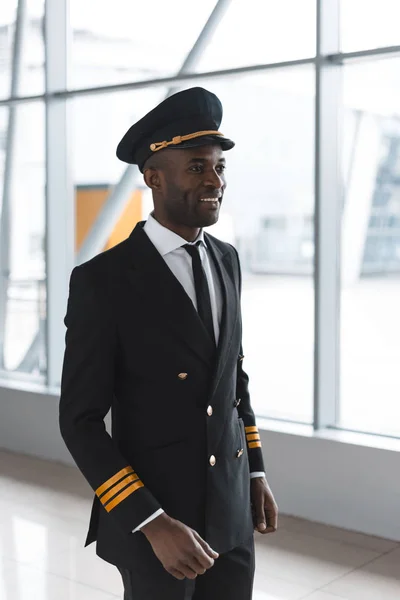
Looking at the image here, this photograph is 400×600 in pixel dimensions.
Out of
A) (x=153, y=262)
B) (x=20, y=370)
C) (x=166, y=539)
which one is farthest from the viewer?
(x=20, y=370)

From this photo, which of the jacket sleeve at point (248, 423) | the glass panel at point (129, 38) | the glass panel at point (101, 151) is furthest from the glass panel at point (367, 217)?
the jacket sleeve at point (248, 423)

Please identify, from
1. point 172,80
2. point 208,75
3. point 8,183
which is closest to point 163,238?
point 208,75

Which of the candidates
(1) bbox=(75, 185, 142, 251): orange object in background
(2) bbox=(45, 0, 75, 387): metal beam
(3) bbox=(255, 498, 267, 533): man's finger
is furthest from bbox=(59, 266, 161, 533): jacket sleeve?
(1) bbox=(75, 185, 142, 251): orange object in background

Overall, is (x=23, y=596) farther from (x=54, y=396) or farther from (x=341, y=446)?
(x=54, y=396)

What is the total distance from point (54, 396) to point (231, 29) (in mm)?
2291

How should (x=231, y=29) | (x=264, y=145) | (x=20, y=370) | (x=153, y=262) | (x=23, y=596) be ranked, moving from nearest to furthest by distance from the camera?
(x=153, y=262) < (x=23, y=596) < (x=231, y=29) < (x=264, y=145) < (x=20, y=370)

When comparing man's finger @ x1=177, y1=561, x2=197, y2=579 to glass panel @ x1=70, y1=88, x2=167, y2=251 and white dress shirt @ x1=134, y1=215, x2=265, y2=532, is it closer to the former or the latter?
white dress shirt @ x1=134, y1=215, x2=265, y2=532

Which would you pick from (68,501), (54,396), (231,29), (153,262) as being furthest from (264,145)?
(153,262)

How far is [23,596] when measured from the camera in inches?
124

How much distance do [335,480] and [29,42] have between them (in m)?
3.55

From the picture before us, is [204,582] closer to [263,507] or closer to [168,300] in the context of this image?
[263,507]

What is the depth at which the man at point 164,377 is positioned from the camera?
1.52 meters

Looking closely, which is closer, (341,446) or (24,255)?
(341,446)

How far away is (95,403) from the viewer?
1.52 meters
